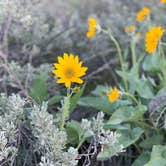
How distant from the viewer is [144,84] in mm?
1936

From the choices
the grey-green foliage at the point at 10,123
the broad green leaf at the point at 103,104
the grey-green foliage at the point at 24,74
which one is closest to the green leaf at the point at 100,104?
the broad green leaf at the point at 103,104

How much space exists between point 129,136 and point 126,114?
0.09m

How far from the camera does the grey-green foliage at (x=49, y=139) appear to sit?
4.56 ft

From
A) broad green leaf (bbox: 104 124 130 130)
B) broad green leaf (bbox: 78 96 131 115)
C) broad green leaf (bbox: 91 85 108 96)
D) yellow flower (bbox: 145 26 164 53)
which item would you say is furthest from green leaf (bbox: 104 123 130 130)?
yellow flower (bbox: 145 26 164 53)

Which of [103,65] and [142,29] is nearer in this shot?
[103,65]

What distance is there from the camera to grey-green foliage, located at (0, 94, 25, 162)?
139cm

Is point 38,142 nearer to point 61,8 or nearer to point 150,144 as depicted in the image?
point 150,144

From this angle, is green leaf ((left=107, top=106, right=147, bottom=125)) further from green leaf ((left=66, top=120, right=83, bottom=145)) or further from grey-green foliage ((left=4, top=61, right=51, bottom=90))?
grey-green foliage ((left=4, top=61, right=51, bottom=90))

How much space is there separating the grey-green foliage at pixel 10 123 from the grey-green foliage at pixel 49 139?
8 centimetres

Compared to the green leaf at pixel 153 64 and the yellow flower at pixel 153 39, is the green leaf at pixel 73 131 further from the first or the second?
the green leaf at pixel 153 64

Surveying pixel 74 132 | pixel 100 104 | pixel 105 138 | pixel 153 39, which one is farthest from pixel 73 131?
pixel 153 39

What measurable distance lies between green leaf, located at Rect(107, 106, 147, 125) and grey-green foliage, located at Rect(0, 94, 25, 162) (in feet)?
1.25

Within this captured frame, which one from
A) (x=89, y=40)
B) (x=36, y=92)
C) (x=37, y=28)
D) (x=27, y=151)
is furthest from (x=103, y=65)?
(x=27, y=151)

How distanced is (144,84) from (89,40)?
0.72 meters
